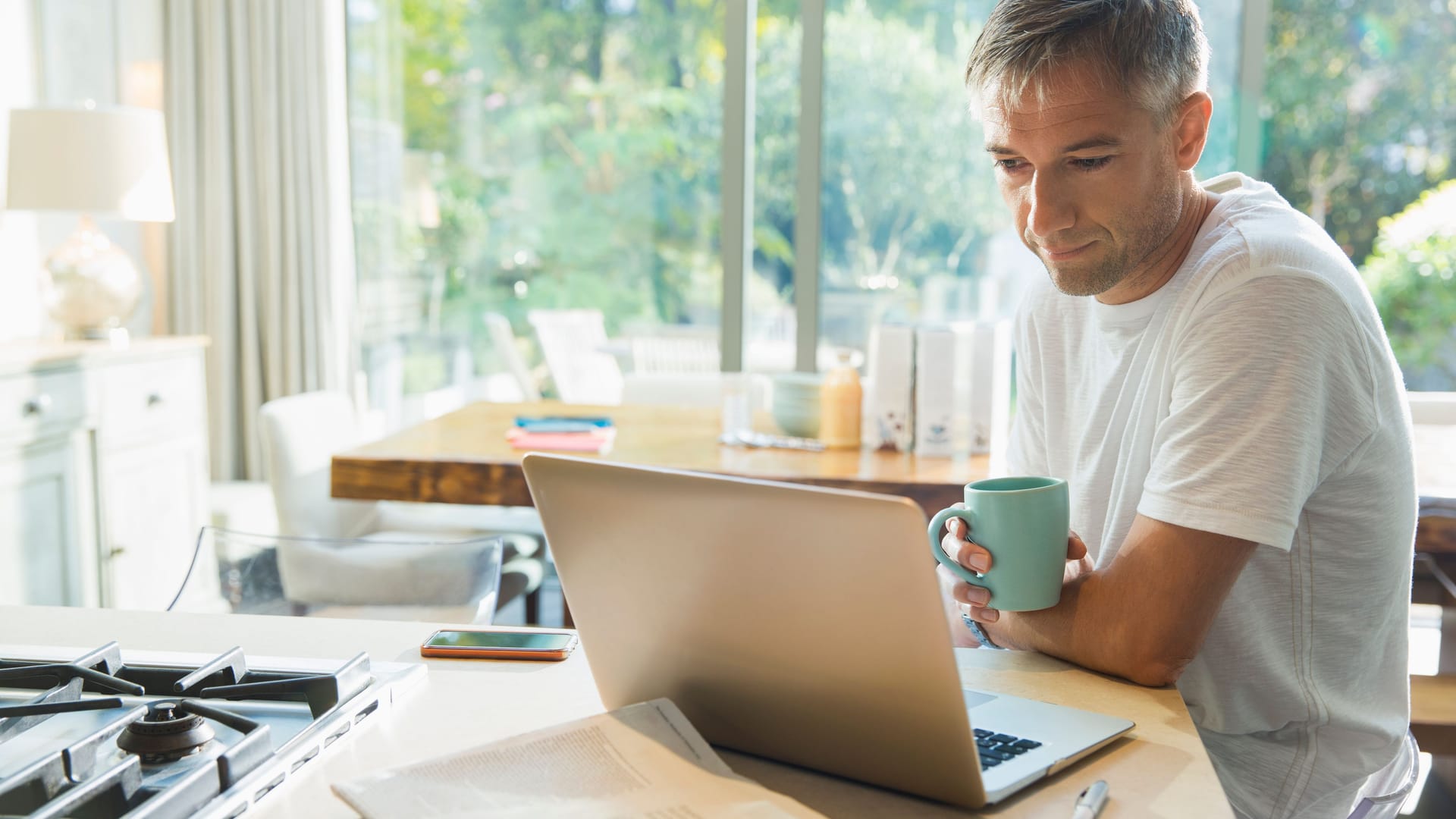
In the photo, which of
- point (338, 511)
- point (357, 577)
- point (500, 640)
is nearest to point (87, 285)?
point (338, 511)

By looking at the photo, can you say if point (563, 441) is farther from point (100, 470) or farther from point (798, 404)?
point (100, 470)

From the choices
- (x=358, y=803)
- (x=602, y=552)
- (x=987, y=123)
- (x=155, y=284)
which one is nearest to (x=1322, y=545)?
(x=987, y=123)

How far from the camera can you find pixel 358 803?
67 centimetres

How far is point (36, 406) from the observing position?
109 inches

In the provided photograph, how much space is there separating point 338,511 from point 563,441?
63cm

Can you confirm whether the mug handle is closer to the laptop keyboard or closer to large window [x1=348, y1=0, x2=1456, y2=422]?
the laptop keyboard

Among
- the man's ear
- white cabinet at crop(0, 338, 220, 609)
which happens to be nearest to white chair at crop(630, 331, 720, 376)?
white cabinet at crop(0, 338, 220, 609)

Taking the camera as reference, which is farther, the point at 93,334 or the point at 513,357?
the point at 513,357

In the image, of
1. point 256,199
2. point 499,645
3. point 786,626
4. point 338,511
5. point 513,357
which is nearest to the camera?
point 786,626

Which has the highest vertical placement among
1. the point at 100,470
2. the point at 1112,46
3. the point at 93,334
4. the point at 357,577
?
the point at 1112,46

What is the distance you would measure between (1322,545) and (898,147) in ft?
10.8

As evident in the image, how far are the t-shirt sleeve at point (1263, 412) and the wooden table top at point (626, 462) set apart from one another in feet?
3.39

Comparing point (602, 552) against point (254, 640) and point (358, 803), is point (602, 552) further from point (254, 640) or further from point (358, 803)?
point (254, 640)

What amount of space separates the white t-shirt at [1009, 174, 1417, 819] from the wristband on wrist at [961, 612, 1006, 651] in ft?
0.44
